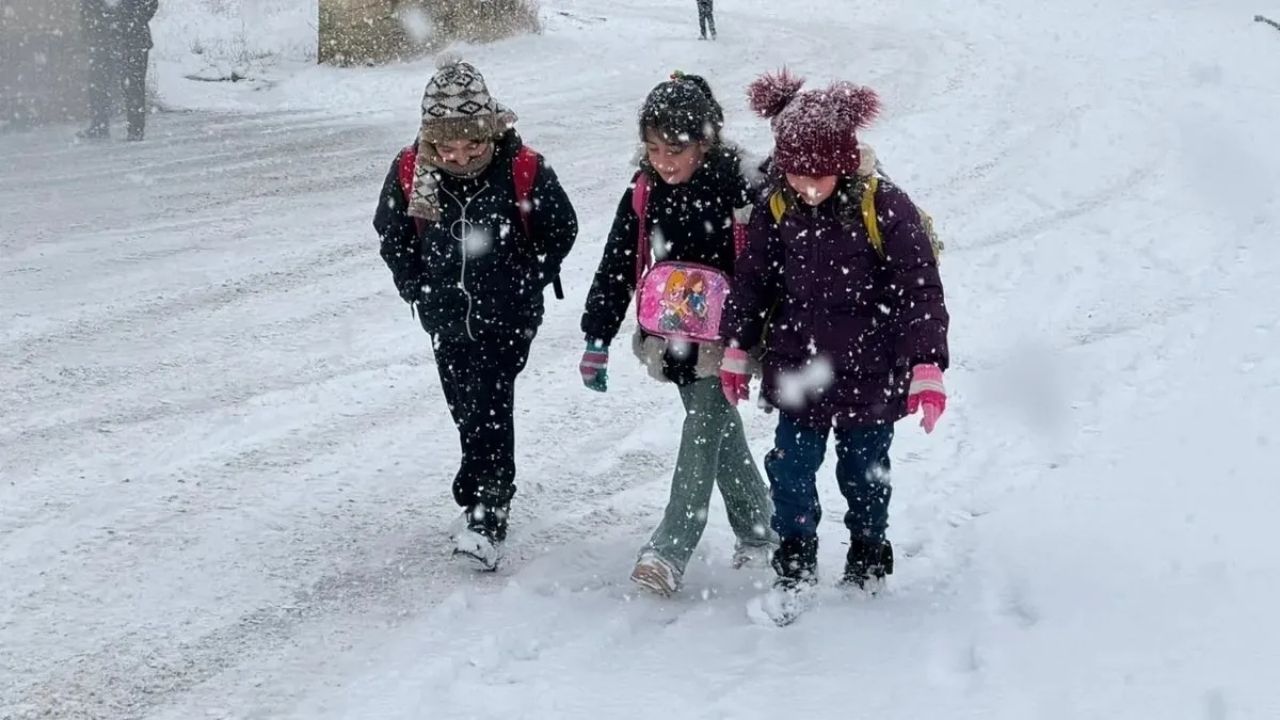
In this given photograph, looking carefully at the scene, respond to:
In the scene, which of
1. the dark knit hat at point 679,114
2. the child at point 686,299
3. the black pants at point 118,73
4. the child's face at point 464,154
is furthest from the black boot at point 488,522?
the black pants at point 118,73

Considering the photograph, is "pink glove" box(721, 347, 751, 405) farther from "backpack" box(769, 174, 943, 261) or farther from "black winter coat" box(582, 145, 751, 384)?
"backpack" box(769, 174, 943, 261)

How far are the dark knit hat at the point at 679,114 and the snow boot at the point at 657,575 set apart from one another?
1.44 metres

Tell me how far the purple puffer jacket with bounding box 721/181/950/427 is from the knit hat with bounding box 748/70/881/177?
14 centimetres

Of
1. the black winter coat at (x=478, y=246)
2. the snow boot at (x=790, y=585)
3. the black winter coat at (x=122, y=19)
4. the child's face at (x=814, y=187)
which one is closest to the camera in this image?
the child's face at (x=814, y=187)

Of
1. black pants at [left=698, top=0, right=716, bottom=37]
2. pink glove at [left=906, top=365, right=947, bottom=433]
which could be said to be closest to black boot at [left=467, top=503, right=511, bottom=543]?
pink glove at [left=906, top=365, right=947, bottom=433]

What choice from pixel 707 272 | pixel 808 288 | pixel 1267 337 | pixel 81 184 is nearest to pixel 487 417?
pixel 707 272

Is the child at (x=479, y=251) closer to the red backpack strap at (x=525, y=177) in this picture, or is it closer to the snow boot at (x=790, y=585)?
the red backpack strap at (x=525, y=177)

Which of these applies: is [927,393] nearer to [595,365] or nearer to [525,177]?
[595,365]

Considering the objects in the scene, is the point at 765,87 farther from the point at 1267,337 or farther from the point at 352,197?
the point at 352,197

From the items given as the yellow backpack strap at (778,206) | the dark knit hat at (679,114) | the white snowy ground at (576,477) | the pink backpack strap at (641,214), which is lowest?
the white snowy ground at (576,477)

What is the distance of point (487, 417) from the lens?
4.78 meters

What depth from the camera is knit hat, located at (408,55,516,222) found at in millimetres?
4367

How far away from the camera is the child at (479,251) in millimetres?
4516

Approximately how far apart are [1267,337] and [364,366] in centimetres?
477
